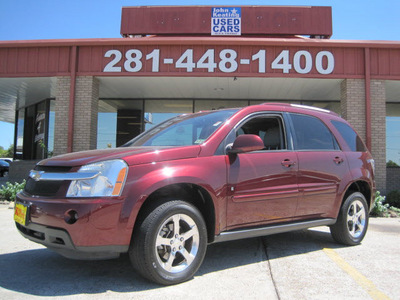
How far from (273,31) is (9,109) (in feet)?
43.8

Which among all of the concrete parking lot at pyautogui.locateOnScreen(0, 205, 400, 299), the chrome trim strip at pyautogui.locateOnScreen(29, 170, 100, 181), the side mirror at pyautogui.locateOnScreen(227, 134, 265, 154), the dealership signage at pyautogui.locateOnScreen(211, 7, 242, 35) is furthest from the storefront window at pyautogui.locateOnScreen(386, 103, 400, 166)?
the chrome trim strip at pyautogui.locateOnScreen(29, 170, 100, 181)

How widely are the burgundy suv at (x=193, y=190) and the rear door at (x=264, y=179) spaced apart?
1 centimetres

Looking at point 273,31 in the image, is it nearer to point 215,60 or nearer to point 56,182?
point 215,60

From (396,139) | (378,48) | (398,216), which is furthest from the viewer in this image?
(396,139)

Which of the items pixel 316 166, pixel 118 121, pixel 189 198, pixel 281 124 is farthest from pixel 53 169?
pixel 118 121

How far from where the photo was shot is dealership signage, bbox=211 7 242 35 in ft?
39.9

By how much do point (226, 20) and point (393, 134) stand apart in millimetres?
7832

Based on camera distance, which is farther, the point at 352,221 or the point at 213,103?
the point at 213,103

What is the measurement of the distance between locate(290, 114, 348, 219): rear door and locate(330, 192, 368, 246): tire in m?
0.35

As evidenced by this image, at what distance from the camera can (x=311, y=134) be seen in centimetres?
439

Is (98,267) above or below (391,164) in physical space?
below

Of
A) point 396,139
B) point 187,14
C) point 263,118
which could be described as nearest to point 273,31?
point 187,14

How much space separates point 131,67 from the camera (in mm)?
9500

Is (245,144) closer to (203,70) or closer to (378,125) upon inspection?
(203,70)
